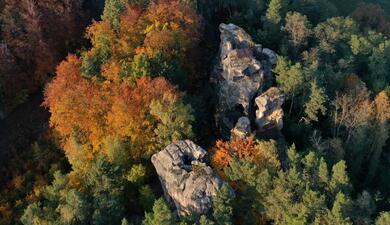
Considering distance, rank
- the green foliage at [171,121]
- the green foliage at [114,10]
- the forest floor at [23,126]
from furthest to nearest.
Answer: the forest floor at [23,126], the green foliage at [114,10], the green foliage at [171,121]

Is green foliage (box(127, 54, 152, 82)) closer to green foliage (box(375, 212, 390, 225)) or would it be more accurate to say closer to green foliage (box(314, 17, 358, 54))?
green foliage (box(314, 17, 358, 54))

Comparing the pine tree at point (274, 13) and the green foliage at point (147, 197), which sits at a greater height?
the pine tree at point (274, 13)

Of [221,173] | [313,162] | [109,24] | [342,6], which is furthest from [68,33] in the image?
[342,6]

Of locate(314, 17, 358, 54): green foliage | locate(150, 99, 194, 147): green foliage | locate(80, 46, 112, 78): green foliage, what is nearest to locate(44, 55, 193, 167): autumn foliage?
locate(150, 99, 194, 147): green foliage

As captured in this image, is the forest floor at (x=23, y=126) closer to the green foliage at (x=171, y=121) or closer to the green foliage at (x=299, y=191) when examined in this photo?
the green foliage at (x=171, y=121)

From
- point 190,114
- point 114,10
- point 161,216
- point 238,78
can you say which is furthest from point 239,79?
point 161,216

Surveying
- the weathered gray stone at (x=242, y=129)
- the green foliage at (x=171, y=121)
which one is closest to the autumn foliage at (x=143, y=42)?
the green foliage at (x=171, y=121)
